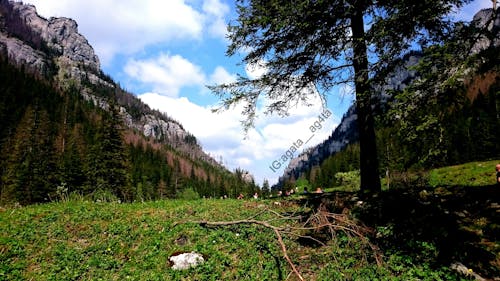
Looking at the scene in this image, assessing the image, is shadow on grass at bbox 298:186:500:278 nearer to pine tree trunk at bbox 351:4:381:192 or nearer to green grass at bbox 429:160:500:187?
pine tree trunk at bbox 351:4:381:192

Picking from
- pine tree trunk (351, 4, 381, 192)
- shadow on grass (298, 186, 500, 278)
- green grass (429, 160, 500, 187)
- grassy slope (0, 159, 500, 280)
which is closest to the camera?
shadow on grass (298, 186, 500, 278)

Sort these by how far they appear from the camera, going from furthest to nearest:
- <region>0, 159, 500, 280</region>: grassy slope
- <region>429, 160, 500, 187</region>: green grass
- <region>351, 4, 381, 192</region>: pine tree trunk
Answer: <region>429, 160, 500, 187</region>: green grass
<region>351, 4, 381, 192</region>: pine tree trunk
<region>0, 159, 500, 280</region>: grassy slope

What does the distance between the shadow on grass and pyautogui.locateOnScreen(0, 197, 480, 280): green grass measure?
1.20 feet

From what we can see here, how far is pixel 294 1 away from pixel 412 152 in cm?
587

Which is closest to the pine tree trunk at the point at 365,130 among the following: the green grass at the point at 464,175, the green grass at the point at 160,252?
the green grass at the point at 160,252

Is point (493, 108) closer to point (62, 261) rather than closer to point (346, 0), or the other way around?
point (346, 0)

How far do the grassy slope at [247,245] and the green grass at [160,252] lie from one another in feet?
0.07

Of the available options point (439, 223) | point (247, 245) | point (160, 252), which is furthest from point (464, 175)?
point (160, 252)

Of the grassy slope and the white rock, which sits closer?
the grassy slope

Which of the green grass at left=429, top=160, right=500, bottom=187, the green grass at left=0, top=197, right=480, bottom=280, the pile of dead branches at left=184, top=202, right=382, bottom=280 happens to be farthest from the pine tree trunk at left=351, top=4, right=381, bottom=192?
the green grass at left=429, top=160, right=500, bottom=187

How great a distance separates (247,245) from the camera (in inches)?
275

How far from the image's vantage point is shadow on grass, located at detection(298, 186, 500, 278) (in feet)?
18.4

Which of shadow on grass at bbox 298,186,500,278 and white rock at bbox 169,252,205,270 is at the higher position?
shadow on grass at bbox 298,186,500,278

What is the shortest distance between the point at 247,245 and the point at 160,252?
6.35 ft
